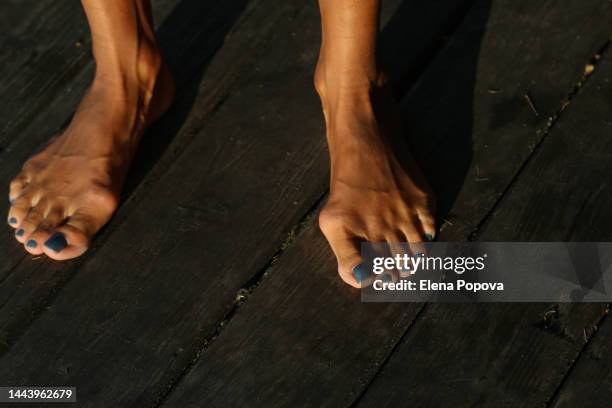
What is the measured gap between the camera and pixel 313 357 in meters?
1.52

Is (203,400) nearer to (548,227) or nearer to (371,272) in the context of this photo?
(371,272)

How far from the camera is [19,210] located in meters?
1.68

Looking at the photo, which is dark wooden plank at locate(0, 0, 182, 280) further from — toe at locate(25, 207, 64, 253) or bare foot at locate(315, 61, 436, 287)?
bare foot at locate(315, 61, 436, 287)

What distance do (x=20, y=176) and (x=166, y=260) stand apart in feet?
1.38

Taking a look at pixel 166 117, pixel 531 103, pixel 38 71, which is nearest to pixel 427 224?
pixel 531 103

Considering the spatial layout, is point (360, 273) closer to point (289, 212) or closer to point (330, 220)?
point (330, 220)

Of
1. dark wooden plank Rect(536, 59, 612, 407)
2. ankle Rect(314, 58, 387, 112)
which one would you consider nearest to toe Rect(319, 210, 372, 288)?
ankle Rect(314, 58, 387, 112)

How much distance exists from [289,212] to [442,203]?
0.35m

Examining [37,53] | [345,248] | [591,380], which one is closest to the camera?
[591,380]

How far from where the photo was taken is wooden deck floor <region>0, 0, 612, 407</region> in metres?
1.50

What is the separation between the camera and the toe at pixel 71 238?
1.62 meters

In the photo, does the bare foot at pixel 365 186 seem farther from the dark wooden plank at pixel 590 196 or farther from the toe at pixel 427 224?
the dark wooden plank at pixel 590 196

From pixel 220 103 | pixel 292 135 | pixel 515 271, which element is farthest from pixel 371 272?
pixel 220 103

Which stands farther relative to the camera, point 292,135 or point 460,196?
point 292,135
